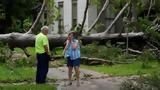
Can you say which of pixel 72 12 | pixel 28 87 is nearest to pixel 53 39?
pixel 28 87

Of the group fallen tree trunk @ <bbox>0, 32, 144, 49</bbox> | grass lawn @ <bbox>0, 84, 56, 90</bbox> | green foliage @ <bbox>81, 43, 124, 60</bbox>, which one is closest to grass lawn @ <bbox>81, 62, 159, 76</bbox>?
green foliage @ <bbox>81, 43, 124, 60</bbox>

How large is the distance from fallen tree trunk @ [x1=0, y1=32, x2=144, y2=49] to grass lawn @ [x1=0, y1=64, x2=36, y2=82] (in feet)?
6.23

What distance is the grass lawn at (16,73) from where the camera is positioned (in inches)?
637

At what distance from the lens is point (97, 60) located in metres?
20.6

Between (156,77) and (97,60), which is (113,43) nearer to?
(97,60)

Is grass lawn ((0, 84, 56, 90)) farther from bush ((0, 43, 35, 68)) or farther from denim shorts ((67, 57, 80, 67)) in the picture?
bush ((0, 43, 35, 68))

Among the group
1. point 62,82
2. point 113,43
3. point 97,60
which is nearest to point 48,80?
point 62,82

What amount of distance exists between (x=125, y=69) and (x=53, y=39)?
3994 mm

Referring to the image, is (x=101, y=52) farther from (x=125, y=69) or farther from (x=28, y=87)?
Answer: (x=28, y=87)

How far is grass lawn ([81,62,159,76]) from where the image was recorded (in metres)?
17.8

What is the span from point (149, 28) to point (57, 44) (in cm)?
399

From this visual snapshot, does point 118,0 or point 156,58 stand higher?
point 118,0

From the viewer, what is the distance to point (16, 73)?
17219 millimetres

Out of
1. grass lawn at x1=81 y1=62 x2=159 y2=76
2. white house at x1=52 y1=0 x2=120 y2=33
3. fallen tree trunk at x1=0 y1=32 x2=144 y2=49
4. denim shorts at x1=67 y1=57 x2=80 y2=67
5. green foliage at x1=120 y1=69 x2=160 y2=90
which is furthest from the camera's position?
white house at x1=52 y1=0 x2=120 y2=33
